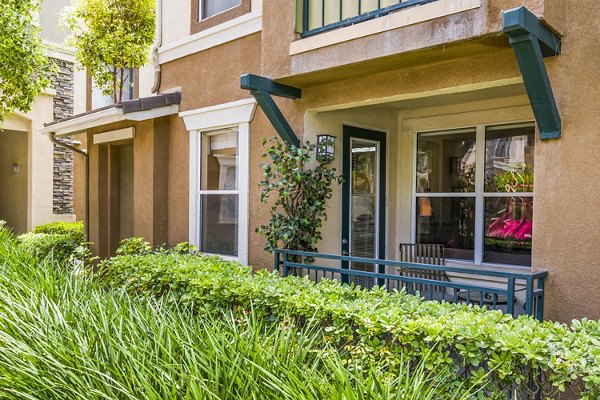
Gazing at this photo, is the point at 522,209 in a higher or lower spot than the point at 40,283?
higher

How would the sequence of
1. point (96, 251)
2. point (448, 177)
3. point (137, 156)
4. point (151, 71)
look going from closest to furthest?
point (448, 177) → point (137, 156) → point (151, 71) → point (96, 251)

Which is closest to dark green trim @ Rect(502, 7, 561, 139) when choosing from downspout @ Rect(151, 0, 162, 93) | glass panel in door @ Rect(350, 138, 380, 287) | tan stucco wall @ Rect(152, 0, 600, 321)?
tan stucco wall @ Rect(152, 0, 600, 321)

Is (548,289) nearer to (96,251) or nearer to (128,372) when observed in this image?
(128,372)

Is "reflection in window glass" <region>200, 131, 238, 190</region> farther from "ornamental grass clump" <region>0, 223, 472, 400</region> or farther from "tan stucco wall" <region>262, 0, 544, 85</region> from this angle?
"ornamental grass clump" <region>0, 223, 472, 400</region>

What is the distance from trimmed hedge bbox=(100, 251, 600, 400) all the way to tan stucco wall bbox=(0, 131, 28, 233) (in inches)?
489

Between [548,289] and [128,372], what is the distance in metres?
3.24

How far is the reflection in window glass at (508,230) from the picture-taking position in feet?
19.1

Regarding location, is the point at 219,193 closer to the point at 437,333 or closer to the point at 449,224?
the point at 449,224

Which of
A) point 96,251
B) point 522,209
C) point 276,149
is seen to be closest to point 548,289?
point 522,209

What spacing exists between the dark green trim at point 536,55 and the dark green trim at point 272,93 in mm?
2781

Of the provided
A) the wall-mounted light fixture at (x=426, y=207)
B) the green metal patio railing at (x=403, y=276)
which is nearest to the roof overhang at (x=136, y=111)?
the green metal patio railing at (x=403, y=276)

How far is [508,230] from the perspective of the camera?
594 centimetres

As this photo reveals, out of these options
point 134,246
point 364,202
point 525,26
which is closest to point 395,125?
point 364,202

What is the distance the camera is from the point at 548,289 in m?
4.04
